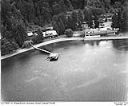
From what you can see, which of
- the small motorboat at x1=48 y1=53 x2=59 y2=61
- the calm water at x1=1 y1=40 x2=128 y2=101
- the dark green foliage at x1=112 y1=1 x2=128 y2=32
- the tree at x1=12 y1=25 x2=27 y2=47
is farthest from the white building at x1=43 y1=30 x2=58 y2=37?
the dark green foliage at x1=112 y1=1 x2=128 y2=32

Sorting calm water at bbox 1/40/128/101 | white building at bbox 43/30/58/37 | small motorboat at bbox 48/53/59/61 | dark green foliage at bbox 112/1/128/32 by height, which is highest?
dark green foliage at bbox 112/1/128/32

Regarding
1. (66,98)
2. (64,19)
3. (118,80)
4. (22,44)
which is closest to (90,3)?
(64,19)

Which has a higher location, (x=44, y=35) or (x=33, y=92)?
(x=44, y=35)

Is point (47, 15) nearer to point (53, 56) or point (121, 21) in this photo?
point (121, 21)

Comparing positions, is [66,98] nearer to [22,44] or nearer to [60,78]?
[60,78]

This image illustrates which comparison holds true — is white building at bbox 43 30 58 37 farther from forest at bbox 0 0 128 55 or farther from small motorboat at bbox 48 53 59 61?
small motorboat at bbox 48 53 59 61

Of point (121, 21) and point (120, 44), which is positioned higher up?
point (121, 21)

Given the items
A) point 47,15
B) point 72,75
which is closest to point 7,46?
point 72,75
